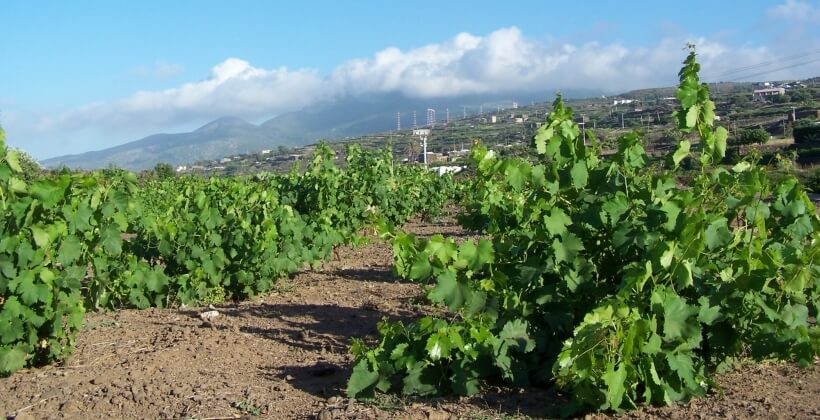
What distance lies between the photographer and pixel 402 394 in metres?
4.62

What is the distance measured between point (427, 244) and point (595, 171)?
3.91 ft

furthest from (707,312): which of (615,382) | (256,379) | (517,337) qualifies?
(256,379)

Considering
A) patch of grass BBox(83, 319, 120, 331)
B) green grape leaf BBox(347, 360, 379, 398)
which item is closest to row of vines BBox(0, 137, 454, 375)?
patch of grass BBox(83, 319, 120, 331)

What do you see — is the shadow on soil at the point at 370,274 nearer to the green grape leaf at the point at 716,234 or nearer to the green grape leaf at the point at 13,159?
the green grape leaf at the point at 13,159

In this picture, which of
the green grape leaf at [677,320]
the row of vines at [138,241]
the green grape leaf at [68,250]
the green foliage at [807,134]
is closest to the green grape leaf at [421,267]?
the row of vines at [138,241]

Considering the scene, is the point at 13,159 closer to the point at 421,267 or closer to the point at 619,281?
the point at 421,267

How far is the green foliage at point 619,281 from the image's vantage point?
4.09 meters

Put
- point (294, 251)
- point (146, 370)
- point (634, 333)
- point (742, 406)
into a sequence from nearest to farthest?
point (634, 333) < point (742, 406) < point (146, 370) < point (294, 251)

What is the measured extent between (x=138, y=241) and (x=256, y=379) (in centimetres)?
379

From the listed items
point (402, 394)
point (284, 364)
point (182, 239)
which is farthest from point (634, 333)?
point (182, 239)

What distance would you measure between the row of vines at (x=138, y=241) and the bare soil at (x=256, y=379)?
356mm

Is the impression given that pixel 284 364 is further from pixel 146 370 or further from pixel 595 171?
pixel 595 171

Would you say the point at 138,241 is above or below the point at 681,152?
below

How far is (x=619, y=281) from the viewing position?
15.5ft
